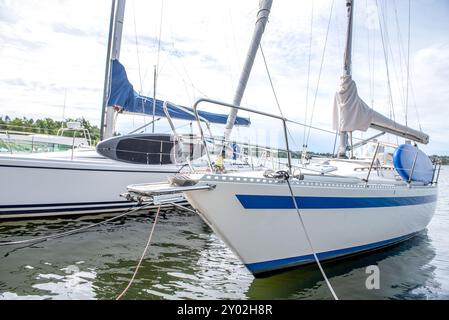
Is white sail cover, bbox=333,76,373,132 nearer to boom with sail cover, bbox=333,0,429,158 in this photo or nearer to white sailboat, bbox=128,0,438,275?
boom with sail cover, bbox=333,0,429,158

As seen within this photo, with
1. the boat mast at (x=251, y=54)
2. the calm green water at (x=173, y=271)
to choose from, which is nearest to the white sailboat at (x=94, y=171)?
the calm green water at (x=173, y=271)

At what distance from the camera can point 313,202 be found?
160 inches

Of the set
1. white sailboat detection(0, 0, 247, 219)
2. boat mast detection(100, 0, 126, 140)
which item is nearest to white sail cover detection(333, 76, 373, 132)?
white sailboat detection(0, 0, 247, 219)

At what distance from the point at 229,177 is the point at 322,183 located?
1.43 metres

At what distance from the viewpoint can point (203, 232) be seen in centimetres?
657

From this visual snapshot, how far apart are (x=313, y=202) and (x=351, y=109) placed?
3.60m

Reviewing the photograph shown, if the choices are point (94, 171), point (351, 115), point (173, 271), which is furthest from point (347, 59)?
point (94, 171)

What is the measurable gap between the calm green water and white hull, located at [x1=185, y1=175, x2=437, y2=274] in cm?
31

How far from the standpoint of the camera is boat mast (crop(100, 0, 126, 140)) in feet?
28.0

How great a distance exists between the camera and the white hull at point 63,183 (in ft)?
21.1

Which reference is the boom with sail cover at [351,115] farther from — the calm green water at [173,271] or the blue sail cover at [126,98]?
the blue sail cover at [126,98]

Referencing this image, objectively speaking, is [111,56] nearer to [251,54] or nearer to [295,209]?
[251,54]
